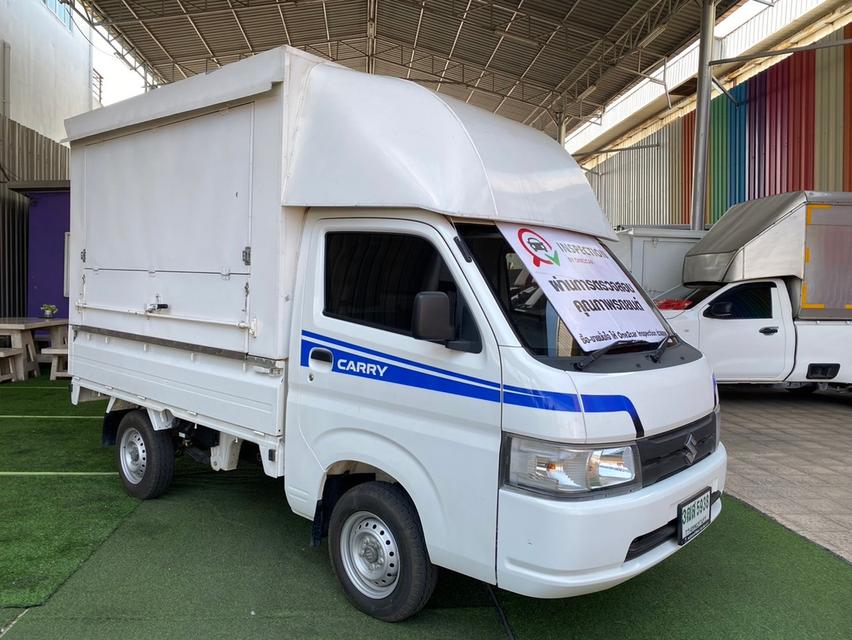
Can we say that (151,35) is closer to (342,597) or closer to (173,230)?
(173,230)

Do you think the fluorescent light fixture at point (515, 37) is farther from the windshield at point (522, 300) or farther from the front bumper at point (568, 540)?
the front bumper at point (568, 540)

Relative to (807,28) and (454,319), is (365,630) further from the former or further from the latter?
(807,28)

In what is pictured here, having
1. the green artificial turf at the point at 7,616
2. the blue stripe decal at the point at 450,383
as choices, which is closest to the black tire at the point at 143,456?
the green artificial turf at the point at 7,616

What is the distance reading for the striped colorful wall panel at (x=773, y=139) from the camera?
1278 centimetres

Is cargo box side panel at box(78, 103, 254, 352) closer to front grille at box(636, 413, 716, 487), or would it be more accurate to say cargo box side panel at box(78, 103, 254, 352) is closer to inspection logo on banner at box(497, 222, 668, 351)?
inspection logo on banner at box(497, 222, 668, 351)

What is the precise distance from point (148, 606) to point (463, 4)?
15.8 m

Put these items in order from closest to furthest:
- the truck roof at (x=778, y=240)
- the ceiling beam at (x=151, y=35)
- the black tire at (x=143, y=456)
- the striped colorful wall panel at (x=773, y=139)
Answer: the black tire at (x=143, y=456), the truck roof at (x=778, y=240), the striped colorful wall panel at (x=773, y=139), the ceiling beam at (x=151, y=35)

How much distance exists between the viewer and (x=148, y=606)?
3424 millimetres

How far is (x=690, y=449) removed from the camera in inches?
125

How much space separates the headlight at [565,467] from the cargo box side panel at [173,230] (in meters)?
1.83

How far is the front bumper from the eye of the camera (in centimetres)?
Answer: 261

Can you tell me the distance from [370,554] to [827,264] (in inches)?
319

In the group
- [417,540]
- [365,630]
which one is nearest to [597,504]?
[417,540]

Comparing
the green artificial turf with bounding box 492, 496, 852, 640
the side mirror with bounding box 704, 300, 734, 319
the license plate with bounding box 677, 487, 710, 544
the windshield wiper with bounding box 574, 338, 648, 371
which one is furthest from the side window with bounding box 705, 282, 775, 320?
the windshield wiper with bounding box 574, 338, 648, 371
